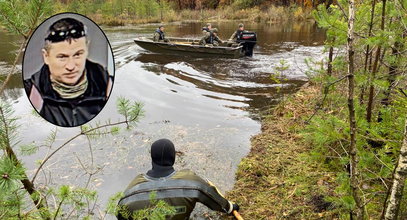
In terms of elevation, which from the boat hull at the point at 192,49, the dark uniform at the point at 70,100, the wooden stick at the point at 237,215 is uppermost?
the dark uniform at the point at 70,100

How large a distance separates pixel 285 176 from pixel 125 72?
9462 millimetres

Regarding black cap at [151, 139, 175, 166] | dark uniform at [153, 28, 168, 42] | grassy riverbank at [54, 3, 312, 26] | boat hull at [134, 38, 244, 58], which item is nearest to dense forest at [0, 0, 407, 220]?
black cap at [151, 139, 175, 166]

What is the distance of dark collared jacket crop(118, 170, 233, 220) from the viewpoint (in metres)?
2.55

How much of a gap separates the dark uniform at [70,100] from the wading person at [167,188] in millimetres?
1376

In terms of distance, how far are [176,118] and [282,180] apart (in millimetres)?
3863

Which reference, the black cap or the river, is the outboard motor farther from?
the black cap

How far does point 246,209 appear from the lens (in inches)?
161

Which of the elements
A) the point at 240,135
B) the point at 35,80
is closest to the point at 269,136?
the point at 240,135

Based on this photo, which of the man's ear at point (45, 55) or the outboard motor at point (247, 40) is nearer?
the man's ear at point (45, 55)

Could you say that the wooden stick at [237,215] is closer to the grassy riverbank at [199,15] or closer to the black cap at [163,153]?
the black cap at [163,153]

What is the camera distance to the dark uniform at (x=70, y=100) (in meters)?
1.19

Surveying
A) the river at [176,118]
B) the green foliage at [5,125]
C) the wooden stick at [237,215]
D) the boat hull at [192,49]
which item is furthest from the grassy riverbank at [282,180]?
the boat hull at [192,49]

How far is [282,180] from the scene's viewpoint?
465 cm

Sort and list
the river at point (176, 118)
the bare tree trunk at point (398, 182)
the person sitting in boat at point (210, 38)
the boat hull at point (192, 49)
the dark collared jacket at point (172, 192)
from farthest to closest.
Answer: the person sitting in boat at point (210, 38)
the boat hull at point (192, 49)
the river at point (176, 118)
the dark collared jacket at point (172, 192)
the bare tree trunk at point (398, 182)
